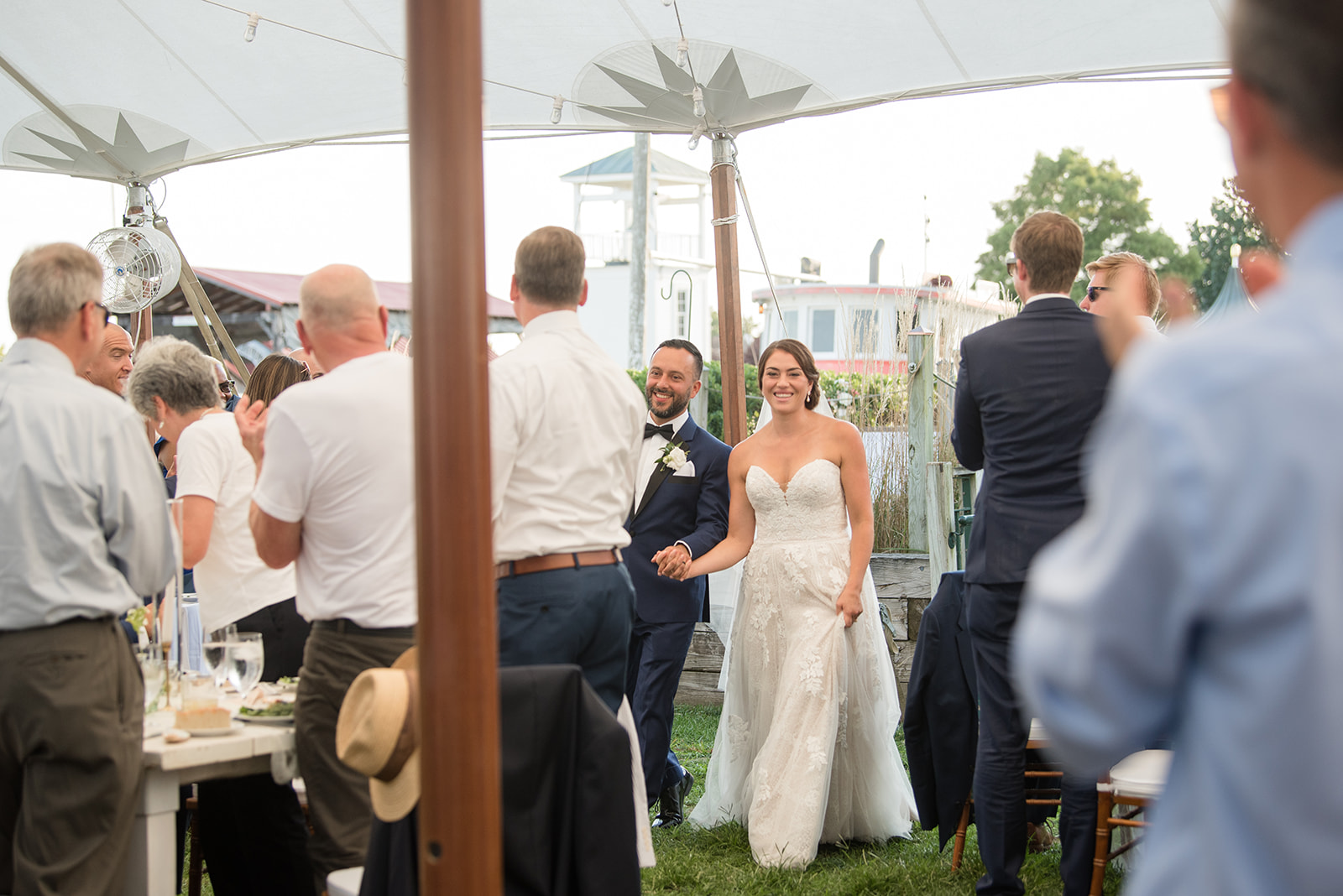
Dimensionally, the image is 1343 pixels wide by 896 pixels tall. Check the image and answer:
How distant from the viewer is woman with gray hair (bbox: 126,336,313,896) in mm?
3262

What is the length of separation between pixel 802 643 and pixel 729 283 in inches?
99.6

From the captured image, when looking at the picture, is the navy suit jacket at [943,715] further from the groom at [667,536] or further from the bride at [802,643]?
the groom at [667,536]

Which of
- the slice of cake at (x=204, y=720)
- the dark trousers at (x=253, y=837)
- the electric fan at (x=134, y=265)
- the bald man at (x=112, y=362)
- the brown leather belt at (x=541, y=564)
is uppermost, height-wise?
the electric fan at (x=134, y=265)

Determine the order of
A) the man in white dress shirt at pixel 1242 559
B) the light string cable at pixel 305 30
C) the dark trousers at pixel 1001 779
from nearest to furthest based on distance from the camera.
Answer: the man in white dress shirt at pixel 1242 559, the dark trousers at pixel 1001 779, the light string cable at pixel 305 30

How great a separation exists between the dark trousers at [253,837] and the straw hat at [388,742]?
1.18m

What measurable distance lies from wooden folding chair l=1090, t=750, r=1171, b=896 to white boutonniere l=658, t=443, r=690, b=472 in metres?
2.15

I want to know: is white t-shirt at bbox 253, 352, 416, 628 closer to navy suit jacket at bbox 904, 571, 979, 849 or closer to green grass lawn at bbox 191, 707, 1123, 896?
green grass lawn at bbox 191, 707, 1123, 896

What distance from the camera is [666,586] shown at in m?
4.91

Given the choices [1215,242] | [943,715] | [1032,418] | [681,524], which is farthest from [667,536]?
[1215,242]

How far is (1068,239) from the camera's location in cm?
358

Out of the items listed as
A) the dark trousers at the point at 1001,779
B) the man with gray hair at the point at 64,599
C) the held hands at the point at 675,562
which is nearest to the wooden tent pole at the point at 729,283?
the held hands at the point at 675,562

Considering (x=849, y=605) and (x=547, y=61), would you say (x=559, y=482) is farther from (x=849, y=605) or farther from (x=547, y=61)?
→ (x=547, y=61)

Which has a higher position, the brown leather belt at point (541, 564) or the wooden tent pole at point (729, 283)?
the wooden tent pole at point (729, 283)

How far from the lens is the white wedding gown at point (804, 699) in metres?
4.54
